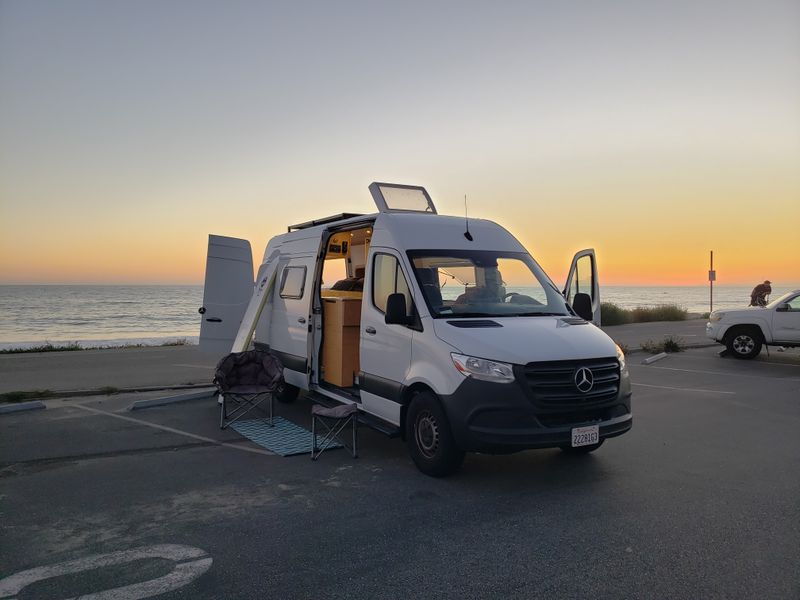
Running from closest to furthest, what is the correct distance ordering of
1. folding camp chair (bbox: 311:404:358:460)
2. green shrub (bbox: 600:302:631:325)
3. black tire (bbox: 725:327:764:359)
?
folding camp chair (bbox: 311:404:358:460) < black tire (bbox: 725:327:764:359) < green shrub (bbox: 600:302:631:325)

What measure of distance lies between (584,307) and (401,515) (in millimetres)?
3311

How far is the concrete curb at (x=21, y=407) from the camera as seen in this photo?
8180 millimetres

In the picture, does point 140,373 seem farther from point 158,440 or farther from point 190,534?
point 190,534

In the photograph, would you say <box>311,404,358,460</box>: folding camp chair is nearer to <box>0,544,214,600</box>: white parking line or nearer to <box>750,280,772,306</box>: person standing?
<box>0,544,214,600</box>: white parking line

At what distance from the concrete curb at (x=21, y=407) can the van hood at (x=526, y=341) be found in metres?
6.22

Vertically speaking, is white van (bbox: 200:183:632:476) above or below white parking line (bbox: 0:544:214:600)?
above

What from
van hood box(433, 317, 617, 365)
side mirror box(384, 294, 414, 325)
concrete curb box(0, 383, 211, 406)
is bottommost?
concrete curb box(0, 383, 211, 406)

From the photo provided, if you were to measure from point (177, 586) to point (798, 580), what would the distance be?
3650 mm

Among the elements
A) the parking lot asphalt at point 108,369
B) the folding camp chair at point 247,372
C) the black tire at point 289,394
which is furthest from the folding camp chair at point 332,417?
the parking lot asphalt at point 108,369

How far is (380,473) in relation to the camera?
5.78 m

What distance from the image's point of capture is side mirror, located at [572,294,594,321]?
6730 mm

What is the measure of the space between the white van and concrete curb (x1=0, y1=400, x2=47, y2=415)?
280 centimetres

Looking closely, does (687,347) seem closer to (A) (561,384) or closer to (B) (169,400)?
(A) (561,384)

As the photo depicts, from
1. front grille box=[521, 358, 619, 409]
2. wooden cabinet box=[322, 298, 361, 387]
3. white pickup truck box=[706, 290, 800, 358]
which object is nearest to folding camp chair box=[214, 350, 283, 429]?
wooden cabinet box=[322, 298, 361, 387]
